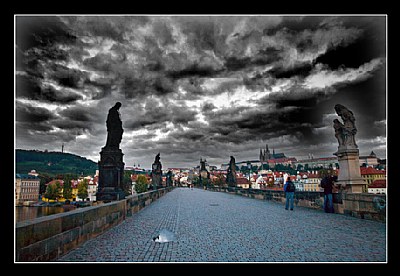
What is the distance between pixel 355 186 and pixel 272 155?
155 metres

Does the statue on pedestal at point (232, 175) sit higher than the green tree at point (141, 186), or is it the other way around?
the statue on pedestal at point (232, 175)

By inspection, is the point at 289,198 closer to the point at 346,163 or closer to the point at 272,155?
the point at 346,163

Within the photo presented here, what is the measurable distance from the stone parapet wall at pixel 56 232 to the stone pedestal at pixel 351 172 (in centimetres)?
775

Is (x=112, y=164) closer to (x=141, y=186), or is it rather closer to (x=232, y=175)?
(x=232, y=175)

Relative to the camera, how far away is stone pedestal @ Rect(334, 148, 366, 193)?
32.9 ft

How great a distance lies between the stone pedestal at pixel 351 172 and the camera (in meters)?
10.0

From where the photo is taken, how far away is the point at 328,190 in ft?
34.1

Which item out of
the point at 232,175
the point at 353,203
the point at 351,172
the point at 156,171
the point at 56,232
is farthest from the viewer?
the point at 156,171

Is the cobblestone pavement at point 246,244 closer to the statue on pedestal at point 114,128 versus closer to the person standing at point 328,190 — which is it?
the person standing at point 328,190

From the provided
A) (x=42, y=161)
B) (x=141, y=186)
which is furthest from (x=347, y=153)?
(x=141, y=186)

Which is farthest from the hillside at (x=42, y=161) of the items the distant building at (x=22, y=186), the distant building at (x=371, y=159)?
the distant building at (x=371, y=159)
